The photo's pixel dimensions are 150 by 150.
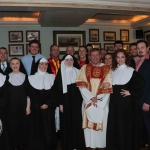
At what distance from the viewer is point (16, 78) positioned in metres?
3.99

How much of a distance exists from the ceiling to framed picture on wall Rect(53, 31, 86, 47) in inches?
13.8

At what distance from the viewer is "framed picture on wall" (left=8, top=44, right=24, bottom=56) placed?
8.91 metres

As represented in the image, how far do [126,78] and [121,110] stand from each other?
0.49 m

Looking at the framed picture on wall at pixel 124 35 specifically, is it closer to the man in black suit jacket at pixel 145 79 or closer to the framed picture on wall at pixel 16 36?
the framed picture on wall at pixel 16 36

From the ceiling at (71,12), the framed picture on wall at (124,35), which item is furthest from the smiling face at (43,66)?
the framed picture on wall at (124,35)

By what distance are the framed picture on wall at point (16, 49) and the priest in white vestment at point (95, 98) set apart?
5.37 m

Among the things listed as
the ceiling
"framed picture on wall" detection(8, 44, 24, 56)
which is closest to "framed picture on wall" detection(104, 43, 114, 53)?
the ceiling

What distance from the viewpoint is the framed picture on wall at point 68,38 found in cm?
915

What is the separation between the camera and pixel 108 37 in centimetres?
975

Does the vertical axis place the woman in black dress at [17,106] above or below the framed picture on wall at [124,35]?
below

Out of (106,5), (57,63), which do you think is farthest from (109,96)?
(106,5)

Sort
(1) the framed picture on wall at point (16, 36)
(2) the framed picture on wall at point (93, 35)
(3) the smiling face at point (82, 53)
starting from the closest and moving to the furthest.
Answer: (3) the smiling face at point (82, 53) < (1) the framed picture on wall at point (16, 36) < (2) the framed picture on wall at point (93, 35)

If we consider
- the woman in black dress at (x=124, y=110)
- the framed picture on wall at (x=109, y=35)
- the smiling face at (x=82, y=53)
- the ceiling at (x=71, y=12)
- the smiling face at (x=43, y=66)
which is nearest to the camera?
the woman in black dress at (x=124, y=110)

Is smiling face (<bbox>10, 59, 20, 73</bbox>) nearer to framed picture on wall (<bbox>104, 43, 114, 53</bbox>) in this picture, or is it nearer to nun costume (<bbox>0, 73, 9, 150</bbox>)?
nun costume (<bbox>0, 73, 9, 150</bbox>)
